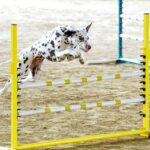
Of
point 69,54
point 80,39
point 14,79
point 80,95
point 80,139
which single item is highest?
point 80,39

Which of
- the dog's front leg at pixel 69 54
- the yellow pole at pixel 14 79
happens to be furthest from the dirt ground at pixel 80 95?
the dog's front leg at pixel 69 54

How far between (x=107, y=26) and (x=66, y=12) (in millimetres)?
3746

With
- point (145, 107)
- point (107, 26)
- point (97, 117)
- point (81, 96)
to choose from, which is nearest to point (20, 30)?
point (107, 26)

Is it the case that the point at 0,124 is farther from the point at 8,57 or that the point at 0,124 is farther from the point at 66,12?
the point at 66,12

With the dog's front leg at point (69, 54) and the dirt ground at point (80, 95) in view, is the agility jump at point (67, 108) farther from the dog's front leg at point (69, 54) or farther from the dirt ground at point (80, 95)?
the dog's front leg at point (69, 54)

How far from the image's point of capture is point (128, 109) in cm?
1106

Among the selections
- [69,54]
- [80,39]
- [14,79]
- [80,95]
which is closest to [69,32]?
[80,39]

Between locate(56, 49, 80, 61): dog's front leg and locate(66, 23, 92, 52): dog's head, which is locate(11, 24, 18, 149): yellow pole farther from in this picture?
locate(66, 23, 92, 52): dog's head

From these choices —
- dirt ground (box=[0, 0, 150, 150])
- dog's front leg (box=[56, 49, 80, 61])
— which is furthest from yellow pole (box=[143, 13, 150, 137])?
dog's front leg (box=[56, 49, 80, 61])

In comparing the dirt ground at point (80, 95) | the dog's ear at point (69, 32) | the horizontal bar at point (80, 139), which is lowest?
the horizontal bar at point (80, 139)

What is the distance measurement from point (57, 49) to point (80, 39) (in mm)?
461

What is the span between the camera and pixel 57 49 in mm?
11125

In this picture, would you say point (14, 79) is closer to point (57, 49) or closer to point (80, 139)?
point (80, 139)

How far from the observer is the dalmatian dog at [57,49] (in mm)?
10742
